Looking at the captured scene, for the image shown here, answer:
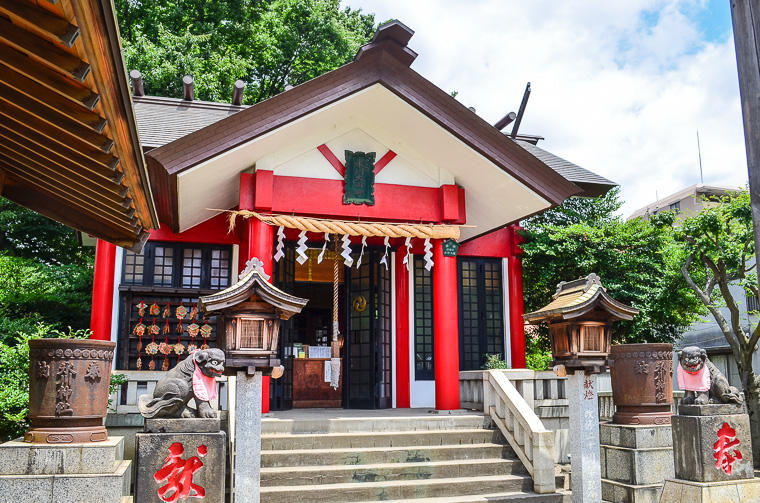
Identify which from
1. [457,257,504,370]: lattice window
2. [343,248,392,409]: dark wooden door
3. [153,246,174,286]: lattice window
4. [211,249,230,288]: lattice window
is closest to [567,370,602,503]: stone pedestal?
[343,248,392,409]: dark wooden door

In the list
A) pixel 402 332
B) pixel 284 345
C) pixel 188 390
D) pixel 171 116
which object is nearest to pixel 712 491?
pixel 188 390

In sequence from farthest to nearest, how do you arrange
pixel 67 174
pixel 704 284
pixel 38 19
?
pixel 704 284 → pixel 67 174 → pixel 38 19

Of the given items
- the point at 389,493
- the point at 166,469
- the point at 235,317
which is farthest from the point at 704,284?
the point at 166,469

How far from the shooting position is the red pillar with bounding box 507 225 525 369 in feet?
45.1

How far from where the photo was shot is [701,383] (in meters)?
7.71

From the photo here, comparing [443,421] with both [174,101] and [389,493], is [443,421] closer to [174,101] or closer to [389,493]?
[389,493]

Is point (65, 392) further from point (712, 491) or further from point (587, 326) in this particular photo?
point (712, 491)

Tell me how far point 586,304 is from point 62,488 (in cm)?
609

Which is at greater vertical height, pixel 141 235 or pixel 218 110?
pixel 218 110

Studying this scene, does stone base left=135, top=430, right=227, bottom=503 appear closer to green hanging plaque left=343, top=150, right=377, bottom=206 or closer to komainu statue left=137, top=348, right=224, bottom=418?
komainu statue left=137, top=348, right=224, bottom=418

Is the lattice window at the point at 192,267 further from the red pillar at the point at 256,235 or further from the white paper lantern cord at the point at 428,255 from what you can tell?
the white paper lantern cord at the point at 428,255

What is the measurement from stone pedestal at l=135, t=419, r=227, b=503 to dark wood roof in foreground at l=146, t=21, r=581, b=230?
4.26 metres

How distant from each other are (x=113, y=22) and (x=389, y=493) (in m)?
6.41

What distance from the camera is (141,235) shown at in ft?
22.7
